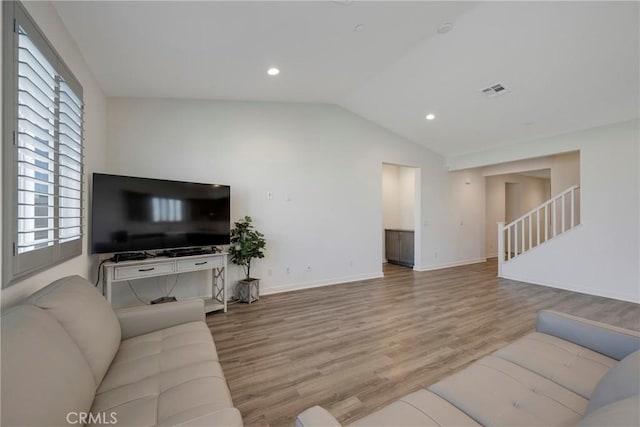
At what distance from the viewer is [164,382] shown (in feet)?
4.40

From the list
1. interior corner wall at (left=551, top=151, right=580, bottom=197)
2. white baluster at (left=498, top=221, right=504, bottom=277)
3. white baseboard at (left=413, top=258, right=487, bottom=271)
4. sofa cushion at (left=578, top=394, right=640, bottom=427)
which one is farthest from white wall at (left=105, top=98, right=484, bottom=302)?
sofa cushion at (left=578, top=394, right=640, bottom=427)

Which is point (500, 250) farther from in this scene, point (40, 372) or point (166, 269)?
point (40, 372)

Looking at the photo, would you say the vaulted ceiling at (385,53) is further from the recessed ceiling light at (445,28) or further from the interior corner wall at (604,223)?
the interior corner wall at (604,223)

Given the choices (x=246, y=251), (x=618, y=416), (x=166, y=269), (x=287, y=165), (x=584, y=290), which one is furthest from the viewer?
(x=287, y=165)

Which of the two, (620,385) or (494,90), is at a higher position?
(494,90)

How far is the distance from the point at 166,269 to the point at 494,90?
4.95 metres

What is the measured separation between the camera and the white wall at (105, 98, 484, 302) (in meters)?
3.63

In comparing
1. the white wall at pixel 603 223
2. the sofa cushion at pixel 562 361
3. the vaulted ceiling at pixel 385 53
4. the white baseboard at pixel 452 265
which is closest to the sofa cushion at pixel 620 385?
the sofa cushion at pixel 562 361

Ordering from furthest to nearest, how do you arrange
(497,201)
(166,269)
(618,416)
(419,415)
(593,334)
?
(497,201) → (166,269) → (593,334) → (419,415) → (618,416)

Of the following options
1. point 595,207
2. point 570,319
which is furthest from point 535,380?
point 595,207

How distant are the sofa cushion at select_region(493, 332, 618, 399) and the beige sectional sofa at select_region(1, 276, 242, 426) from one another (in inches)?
58.7

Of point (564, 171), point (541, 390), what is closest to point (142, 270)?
point (541, 390)

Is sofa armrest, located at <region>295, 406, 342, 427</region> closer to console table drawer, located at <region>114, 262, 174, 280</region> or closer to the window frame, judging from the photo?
the window frame

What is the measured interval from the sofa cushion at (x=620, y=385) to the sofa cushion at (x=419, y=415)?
16.9 inches
